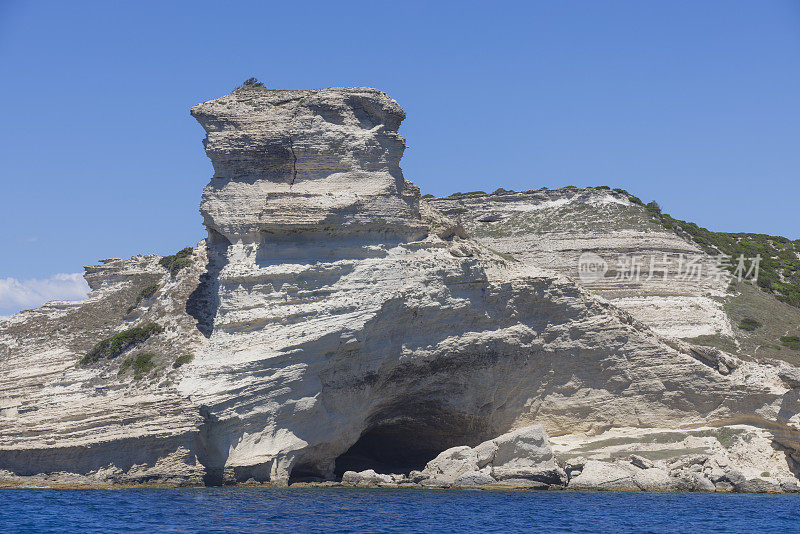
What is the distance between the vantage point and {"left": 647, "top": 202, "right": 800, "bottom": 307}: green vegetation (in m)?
60.7

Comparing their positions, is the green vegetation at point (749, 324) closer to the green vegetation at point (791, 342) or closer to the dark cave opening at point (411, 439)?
the green vegetation at point (791, 342)

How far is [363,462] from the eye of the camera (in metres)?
38.7

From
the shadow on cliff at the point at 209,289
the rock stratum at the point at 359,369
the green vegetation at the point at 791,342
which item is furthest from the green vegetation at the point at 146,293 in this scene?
the green vegetation at the point at 791,342

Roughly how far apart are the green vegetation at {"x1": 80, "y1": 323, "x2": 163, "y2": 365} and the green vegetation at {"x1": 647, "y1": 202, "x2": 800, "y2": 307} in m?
39.7

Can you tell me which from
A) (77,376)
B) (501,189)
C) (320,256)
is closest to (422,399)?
(320,256)

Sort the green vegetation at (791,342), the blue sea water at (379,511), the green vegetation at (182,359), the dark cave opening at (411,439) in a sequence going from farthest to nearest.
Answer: the green vegetation at (791,342) → the dark cave opening at (411,439) → the green vegetation at (182,359) → the blue sea water at (379,511)

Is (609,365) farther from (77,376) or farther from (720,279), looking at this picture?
(720,279)

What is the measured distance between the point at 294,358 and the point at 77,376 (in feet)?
34.0

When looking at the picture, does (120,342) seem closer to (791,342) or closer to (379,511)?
(379,511)

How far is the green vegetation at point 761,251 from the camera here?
60.7 m

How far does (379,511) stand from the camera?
25.2 metres

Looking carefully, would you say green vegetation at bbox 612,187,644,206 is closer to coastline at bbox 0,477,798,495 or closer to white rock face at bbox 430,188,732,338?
white rock face at bbox 430,188,732,338

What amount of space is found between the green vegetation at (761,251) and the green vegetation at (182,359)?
3982 centimetres

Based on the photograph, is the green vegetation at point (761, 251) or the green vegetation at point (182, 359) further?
the green vegetation at point (761, 251)
